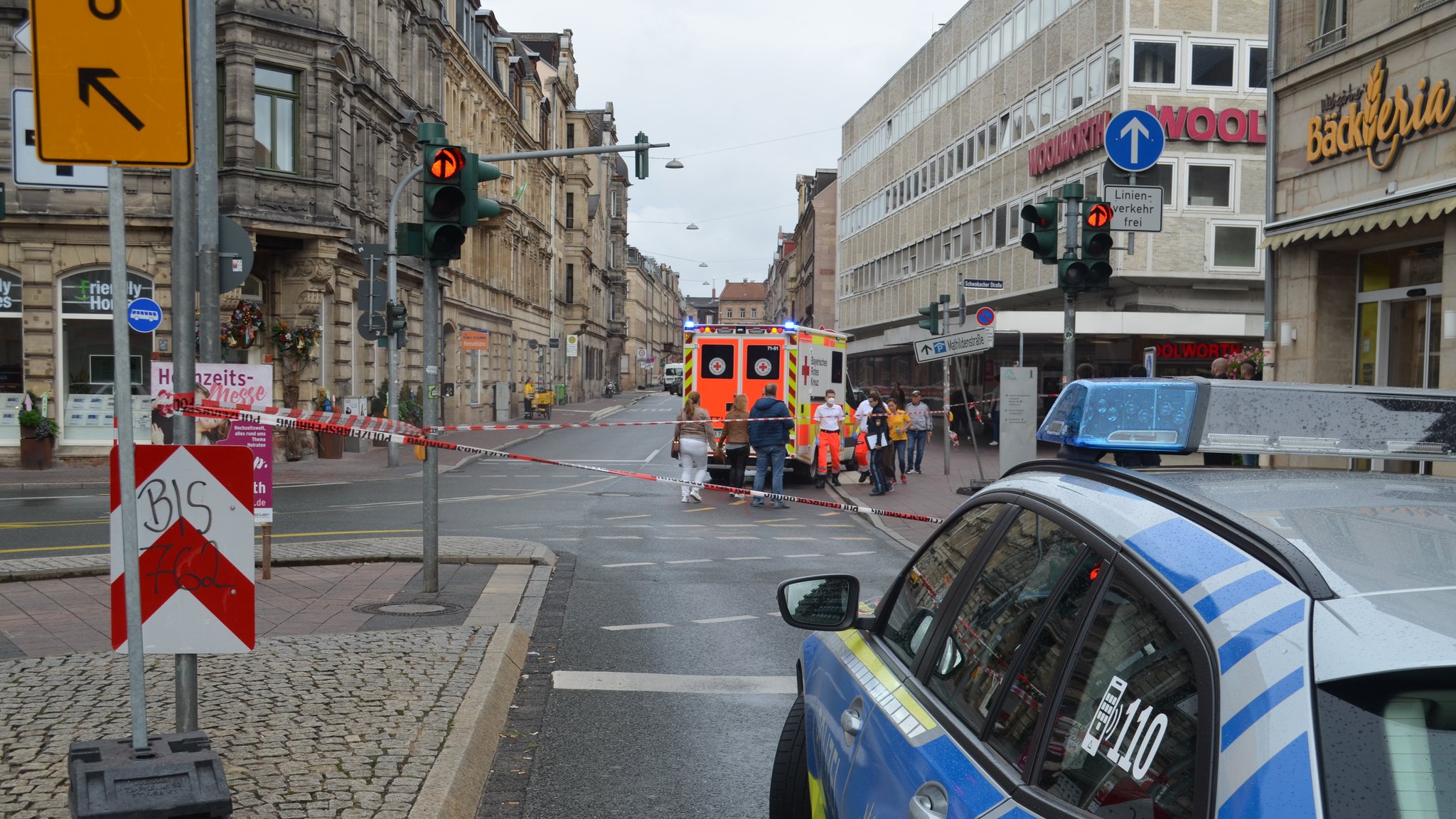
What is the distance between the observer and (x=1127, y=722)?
1.89 metres

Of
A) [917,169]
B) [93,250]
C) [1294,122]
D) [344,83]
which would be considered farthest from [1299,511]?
[917,169]

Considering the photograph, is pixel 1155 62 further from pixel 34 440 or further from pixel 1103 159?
pixel 34 440

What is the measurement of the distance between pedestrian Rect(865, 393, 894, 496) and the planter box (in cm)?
1503

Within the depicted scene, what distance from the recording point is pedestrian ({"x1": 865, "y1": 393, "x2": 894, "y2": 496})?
20.6 m

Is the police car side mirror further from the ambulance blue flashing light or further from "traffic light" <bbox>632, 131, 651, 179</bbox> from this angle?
"traffic light" <bbox>632, 131, 651, 179</bbox>

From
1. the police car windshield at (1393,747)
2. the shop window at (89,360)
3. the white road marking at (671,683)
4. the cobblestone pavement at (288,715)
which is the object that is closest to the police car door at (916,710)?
the police car windshield at (1393,747)

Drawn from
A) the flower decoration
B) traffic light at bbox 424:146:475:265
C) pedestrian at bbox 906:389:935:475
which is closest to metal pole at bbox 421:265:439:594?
Answer: traffic light at bbox 424:146:475:265

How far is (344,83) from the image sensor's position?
95.2 ft

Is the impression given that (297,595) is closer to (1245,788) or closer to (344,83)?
(1245,788)

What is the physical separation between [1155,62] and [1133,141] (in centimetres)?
1953

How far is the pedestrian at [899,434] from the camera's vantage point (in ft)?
72.5

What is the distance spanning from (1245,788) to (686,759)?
459cm

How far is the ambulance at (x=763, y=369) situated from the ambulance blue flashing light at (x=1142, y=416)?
2023 cm

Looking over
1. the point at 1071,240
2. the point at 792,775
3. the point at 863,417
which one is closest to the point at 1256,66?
the point at 863,417
